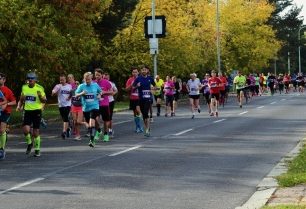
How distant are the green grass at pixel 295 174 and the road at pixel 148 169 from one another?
0.44m

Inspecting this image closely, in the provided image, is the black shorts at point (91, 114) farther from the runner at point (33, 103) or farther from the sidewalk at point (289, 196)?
the sidewalk at point (289, 196)

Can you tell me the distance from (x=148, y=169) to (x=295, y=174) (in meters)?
2.83

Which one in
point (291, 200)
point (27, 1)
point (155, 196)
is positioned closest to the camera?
point (291, 200)

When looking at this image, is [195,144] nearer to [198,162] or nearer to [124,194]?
[198,162]

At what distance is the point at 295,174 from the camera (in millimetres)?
→ 11375

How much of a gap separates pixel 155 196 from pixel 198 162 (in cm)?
405

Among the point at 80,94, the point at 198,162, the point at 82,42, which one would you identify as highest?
the point at 82,42

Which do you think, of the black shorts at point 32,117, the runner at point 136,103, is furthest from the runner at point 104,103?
the black shorts at point 32,117

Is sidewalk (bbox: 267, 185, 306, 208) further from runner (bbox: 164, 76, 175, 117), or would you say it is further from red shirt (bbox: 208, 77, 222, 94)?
runner (bbox: 164, 76, 175, 117)

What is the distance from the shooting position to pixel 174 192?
410 inches

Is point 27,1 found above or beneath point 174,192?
above

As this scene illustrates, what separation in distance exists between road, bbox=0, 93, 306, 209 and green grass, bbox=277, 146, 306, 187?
0.44 meters

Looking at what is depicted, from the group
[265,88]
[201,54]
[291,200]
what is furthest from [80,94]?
[265,88]

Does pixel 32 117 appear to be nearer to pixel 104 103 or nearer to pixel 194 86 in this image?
pixel 104 103
